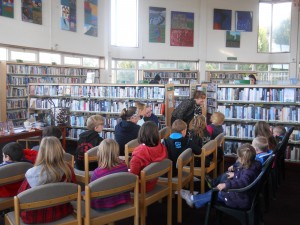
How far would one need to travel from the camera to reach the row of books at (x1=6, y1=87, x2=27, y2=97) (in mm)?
9906

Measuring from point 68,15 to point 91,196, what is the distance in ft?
37.5

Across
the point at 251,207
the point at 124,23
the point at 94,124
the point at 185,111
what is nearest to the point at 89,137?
the point at 94,124

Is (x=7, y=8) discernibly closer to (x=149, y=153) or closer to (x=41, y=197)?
(x=149, y=153)

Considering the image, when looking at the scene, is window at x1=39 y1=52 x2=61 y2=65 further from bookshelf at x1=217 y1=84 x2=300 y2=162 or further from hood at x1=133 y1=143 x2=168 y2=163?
hood at x1=133 y1=143 x2=168 y2=163

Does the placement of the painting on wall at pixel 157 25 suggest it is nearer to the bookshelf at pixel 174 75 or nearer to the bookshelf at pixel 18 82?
the bookshelf at pixel 174 75

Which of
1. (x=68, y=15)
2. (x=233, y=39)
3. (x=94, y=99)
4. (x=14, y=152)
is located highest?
(x=68, y=15)

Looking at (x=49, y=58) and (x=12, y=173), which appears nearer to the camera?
(x=12, y=173)

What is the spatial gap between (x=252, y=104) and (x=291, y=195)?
2.25m

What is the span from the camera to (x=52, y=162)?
2.70 meters

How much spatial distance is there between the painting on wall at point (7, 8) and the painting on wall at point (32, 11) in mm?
490

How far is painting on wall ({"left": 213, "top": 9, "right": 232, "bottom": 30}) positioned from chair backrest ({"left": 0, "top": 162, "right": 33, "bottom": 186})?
1558 cm

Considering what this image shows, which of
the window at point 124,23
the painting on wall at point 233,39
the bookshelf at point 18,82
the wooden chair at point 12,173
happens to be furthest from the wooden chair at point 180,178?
the painting on wall at point 233,39

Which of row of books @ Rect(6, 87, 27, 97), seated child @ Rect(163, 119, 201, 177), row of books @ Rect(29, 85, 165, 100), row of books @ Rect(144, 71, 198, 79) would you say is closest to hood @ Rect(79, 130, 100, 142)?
seated child @ Rect(163, 119, 201, 177)

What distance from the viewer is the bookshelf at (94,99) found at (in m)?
7.71
